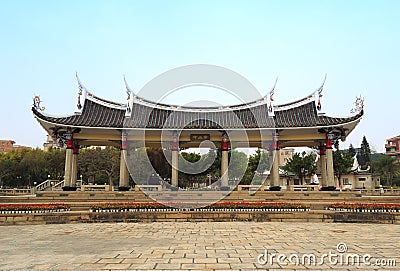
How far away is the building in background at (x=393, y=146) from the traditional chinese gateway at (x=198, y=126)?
2550 inches

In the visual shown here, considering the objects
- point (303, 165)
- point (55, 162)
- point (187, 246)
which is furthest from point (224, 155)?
point (55, 162)

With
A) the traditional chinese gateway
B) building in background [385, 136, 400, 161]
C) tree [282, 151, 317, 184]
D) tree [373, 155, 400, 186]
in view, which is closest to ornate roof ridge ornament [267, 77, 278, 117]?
the traditional chinese gateway

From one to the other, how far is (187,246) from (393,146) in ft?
299

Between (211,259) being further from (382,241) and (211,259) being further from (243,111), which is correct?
(243,111)

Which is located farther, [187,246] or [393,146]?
[393,146]

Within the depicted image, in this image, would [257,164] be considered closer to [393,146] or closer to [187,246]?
[187,246]

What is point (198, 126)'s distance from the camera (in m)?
23.0

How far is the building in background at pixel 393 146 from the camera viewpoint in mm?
77037

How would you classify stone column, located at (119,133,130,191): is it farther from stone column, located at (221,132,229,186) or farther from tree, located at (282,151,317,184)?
tree, located at (282,151,317,184)

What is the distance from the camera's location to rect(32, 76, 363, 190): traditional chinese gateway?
22.3 meters

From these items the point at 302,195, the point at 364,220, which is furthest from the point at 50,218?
the point at 302,195

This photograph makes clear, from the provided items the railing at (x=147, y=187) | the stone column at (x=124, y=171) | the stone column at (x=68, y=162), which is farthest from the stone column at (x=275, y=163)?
the stone column at (x=68, y=162)

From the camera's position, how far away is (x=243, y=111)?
25781 mm

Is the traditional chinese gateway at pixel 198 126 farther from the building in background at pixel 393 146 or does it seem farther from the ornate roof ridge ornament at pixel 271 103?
the building in background at pixel 393 146
